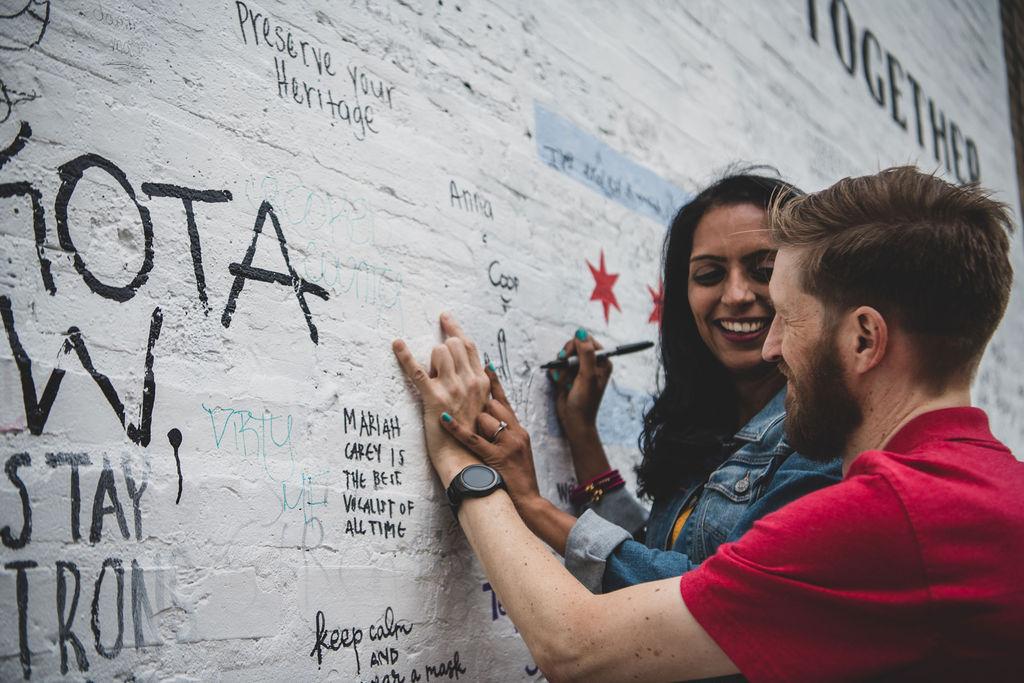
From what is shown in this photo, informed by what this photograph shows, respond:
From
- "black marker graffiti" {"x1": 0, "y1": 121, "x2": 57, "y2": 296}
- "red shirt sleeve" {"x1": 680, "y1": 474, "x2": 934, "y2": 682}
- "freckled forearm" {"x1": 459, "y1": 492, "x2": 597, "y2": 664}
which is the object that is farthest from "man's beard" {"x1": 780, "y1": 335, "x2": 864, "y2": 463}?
"black marker graffiti" {"x1": 0, "y1": 121, "x2": 57, "y2": 296}

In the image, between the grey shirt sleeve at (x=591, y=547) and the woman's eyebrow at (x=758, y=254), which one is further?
the woman's eyebrow at (x=758, y=254)

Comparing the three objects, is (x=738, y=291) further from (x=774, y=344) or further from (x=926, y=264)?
(x=926, y=264)

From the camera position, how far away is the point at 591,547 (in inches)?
72.7

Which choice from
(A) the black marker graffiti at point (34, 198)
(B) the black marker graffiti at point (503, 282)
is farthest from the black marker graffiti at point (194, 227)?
(B) the black marker graffiti at point (503, 282)

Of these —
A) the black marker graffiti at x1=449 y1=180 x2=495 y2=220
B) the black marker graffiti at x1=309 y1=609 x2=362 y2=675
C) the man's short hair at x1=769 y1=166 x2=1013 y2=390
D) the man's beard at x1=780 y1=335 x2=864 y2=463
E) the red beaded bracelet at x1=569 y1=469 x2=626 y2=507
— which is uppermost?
the black marker graffiti at x1=449 y1=180 x2=495 y2=220

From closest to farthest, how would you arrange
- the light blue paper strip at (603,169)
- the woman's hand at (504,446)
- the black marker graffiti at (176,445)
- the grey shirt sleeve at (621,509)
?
the black marker graffiti at (176,445)
the woman's hand at (504,446)
the grey shirt sleeve at (621,509)
the light blue paper strip at (603,169)

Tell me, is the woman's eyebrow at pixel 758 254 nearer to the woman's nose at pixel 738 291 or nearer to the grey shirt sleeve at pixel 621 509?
the woman's nose at pixel 738 291

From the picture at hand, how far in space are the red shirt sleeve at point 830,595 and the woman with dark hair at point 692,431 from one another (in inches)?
14.8

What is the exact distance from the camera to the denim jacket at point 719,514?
1.69m

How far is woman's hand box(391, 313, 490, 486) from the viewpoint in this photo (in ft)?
6.67

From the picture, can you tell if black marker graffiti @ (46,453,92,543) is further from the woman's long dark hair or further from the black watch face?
the woman's long dark hair

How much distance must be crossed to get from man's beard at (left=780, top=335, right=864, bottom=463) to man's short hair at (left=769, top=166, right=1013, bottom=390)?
100mm

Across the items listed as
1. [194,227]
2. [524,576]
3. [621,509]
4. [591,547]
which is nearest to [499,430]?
[591,547]

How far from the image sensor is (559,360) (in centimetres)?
251
